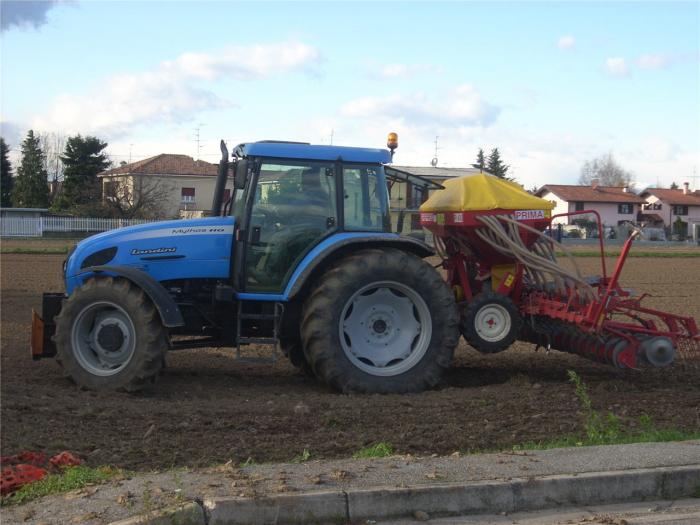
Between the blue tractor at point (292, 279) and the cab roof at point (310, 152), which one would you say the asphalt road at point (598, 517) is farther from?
the cab roof at point (310, 152)

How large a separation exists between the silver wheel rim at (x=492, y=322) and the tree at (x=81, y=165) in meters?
48.7

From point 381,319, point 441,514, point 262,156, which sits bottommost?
point 441,514

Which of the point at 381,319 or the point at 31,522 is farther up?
the point at 381,319

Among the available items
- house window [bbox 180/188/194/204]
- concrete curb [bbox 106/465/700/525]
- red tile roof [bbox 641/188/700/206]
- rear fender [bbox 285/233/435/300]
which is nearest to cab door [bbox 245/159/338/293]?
rear fender [bbox 285/233/435/300]

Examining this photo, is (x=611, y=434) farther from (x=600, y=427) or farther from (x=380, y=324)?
(x=380, y=324)

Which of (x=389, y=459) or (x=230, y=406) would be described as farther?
(x=230, y=406)

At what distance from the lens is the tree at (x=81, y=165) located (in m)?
55.8

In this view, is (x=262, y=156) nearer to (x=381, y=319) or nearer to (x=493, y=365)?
(x=381, y=319)

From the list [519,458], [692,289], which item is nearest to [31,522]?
[519,458]

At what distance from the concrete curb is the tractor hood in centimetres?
413

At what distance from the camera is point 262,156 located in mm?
8562

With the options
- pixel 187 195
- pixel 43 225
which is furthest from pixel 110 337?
pixel 187 195

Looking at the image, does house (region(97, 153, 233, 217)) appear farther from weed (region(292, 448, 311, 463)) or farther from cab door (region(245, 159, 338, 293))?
weed (region(292, 448, 311, 463))

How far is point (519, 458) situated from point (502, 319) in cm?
345
